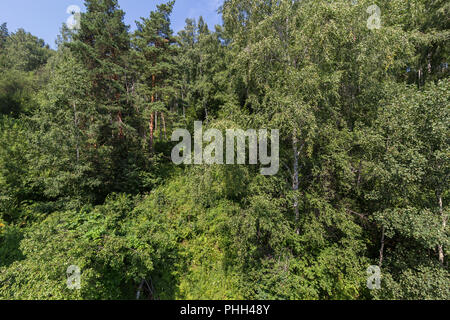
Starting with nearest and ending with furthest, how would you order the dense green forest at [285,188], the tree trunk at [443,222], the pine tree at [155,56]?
the tree trunk at [443,222] → the dense green forest at [285,188] → the pine tree at [155,56]

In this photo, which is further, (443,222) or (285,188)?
(285,188)

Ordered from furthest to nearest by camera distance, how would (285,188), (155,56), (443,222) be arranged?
(155,56), (285,188), (443,222)

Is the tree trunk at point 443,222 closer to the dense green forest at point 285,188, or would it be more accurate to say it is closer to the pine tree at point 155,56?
the dense green forest at point 285,188

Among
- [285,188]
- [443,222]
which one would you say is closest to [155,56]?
[285,188]

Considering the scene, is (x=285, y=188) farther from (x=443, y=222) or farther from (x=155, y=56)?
(x=155, y=56)

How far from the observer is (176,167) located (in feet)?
41.3

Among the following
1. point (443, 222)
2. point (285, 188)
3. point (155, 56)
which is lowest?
point (443, 222)

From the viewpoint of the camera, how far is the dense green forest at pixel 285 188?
15.9 ft

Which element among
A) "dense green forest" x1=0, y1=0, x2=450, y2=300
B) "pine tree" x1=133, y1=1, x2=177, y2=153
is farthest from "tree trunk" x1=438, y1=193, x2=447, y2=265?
"pine tree" x1=133, y1=1, x2=177, y2=153

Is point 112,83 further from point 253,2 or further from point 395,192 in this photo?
point 395,192

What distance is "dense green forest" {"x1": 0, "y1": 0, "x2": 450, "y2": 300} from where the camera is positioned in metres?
4.83

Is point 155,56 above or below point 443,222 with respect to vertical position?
above

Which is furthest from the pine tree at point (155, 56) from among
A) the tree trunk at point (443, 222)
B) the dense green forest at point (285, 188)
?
the tree trunk at point (443, 222)

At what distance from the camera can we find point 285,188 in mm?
6410
